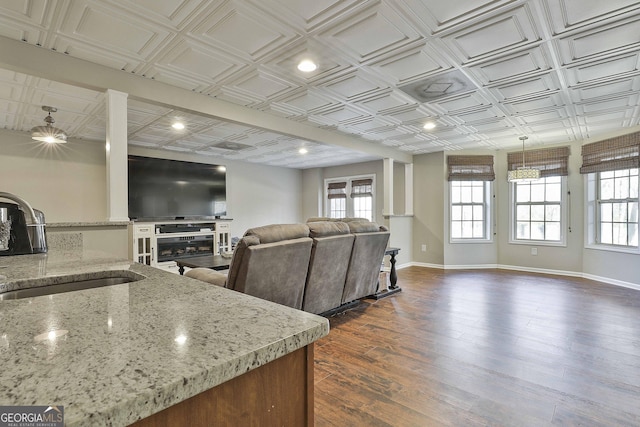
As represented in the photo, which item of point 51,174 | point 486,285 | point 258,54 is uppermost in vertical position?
point 258,54

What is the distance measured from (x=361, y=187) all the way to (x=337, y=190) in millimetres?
723

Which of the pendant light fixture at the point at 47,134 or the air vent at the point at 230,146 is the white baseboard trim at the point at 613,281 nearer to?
the air vent at the point at 230,146

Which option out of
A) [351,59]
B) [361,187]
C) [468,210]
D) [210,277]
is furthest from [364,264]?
[361,187]

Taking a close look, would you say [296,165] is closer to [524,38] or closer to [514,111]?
[514,111]

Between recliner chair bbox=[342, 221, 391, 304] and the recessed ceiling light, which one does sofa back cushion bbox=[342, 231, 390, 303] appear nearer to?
recliner chair bbox=[342, 221, 391, 304]

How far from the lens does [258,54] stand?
8.59ft

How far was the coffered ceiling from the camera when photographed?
2102mm

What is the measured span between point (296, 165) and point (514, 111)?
16.8ft

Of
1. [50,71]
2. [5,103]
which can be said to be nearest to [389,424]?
[50,71]

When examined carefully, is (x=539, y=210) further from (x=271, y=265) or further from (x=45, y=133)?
(x=45, y=133)

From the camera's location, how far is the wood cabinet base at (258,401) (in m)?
0.51

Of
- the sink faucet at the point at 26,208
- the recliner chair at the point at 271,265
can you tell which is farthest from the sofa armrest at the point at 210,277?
the sink faucet at the point at 26,208

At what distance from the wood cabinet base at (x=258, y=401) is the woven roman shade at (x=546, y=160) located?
667cm

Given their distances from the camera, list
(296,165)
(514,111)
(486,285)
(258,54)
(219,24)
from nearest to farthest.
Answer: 1. (219,24)
2. (258,54)
3. (514,111)
4. (486,285)
5. (296,165)
